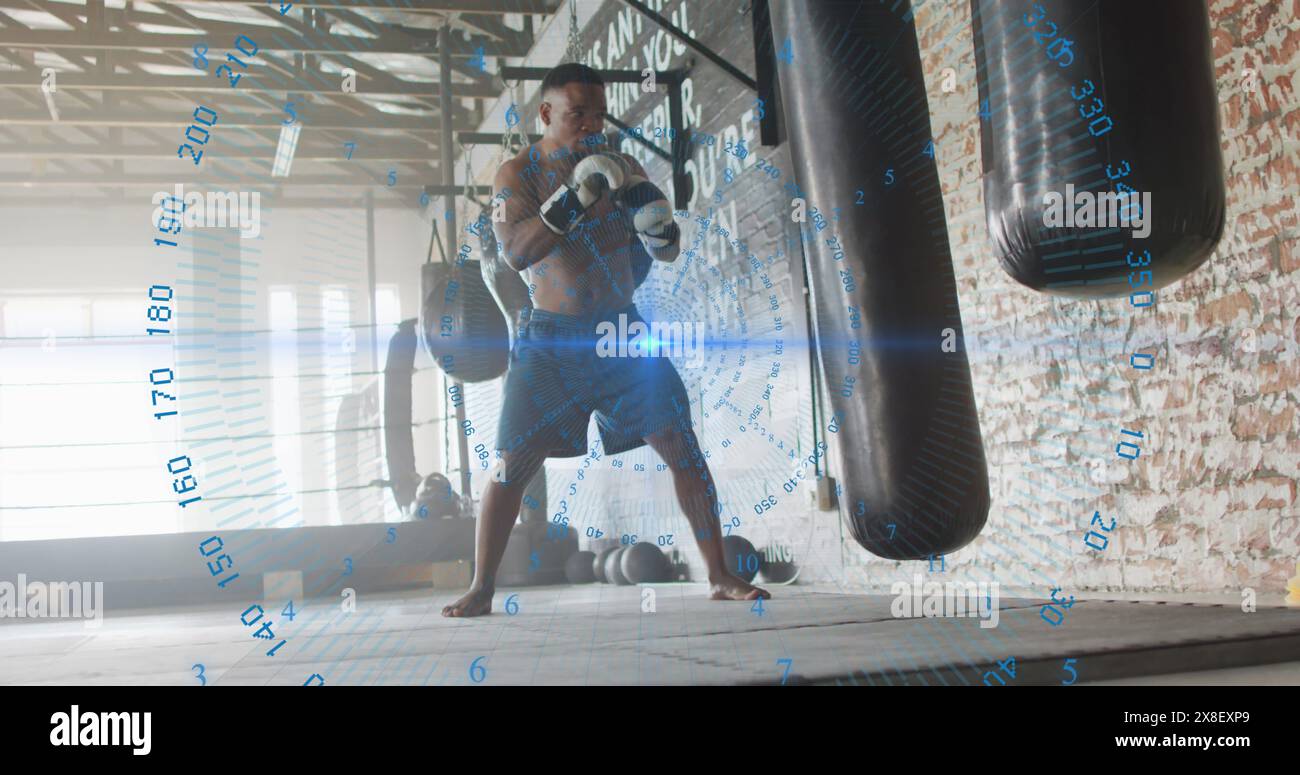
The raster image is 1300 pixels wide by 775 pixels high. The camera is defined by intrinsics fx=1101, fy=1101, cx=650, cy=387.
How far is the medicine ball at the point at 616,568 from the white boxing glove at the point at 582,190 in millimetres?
2175

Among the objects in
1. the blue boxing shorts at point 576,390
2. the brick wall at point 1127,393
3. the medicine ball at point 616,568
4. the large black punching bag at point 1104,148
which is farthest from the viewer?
the medicine ball at point 616,568

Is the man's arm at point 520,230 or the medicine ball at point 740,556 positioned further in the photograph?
the medicine ball at point 740,556

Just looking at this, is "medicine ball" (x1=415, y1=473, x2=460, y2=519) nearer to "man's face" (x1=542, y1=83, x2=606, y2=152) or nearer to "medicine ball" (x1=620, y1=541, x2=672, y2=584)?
"medicine ball" (x1=620, y1=541, x2=672, y2=584)

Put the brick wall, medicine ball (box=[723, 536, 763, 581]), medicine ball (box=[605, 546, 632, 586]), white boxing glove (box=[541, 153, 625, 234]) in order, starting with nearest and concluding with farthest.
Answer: the brick wall < white boxing glove (box=[541, 153, 625, 234]) < medicine ball (box=[723, 536, 763, 581]) < medicine ball (box=[605, 546, 632, 586])

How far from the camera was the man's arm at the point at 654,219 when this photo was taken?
2203mm

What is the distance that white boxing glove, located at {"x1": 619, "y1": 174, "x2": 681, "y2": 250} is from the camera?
86.7 inches

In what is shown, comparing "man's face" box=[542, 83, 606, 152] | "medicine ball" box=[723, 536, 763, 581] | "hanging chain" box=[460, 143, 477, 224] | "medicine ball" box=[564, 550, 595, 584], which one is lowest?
"medicine ball" box=[564, 550, 595, 584]

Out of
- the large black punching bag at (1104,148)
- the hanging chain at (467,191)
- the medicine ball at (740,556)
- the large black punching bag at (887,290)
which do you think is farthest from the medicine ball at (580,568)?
the large black punching bag at (1104,148)

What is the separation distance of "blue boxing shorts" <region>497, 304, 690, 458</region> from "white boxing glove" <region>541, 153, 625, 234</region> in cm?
25

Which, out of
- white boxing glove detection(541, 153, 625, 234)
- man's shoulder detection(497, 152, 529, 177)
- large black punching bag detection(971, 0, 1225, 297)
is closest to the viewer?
large black punching bag detection(971, 0, 1225, 297)

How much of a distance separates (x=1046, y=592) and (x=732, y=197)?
71.3 inches

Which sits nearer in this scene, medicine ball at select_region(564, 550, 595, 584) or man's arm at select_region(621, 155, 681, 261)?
man's arm at select_region(621, 155, 681, 261)

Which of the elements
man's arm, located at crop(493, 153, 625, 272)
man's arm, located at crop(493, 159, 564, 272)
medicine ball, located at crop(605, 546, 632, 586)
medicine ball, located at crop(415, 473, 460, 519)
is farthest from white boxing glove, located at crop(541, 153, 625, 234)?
medicine ball, located at crop(415, 473, 460, 519)

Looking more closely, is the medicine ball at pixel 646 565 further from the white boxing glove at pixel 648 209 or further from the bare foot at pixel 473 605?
the white boxing glove at pixel 648 209
